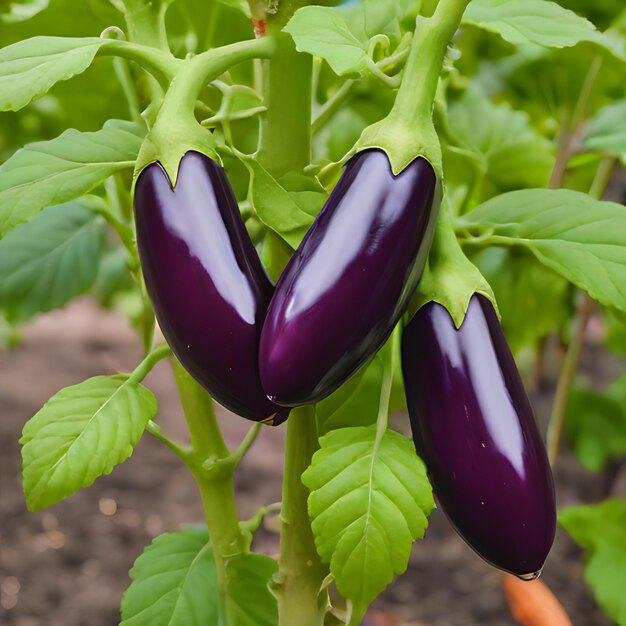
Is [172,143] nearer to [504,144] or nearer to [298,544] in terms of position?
[298,544]

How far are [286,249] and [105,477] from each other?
41.1 inches

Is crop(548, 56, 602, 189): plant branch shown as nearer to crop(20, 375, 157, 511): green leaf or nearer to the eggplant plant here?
the eggplant plant

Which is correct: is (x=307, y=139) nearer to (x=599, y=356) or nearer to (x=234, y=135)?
(x=234, y=135)

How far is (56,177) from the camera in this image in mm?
350

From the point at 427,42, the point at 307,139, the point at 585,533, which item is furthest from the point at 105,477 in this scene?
Answer: the point at 427,42

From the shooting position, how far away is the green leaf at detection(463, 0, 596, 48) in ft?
1.16

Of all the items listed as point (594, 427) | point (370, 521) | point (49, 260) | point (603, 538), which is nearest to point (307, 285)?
point (370, 521)

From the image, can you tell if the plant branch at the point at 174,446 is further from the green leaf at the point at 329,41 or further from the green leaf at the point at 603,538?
the green leaf at the point at 603,538

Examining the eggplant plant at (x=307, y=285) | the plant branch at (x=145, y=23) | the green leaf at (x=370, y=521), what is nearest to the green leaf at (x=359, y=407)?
the eggplant plant at (x=307, y=285)

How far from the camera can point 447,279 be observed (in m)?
0.34

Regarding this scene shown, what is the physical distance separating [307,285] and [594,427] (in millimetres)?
955

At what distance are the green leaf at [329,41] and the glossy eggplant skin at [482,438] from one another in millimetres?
102

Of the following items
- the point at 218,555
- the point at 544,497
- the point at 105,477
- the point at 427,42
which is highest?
the point at 427,42

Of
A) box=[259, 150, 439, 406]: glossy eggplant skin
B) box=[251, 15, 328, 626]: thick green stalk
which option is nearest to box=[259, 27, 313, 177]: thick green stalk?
box=[251, 15, 328, 626]: thick green stalk
